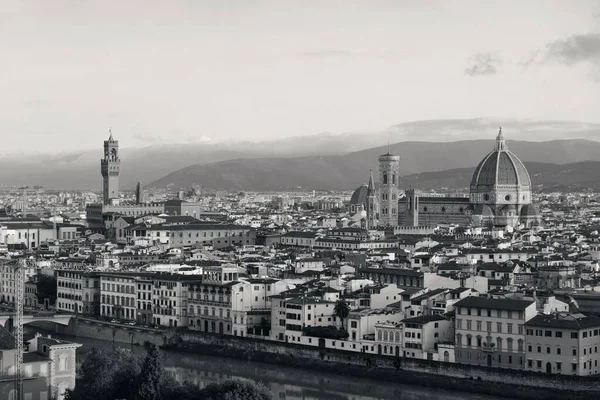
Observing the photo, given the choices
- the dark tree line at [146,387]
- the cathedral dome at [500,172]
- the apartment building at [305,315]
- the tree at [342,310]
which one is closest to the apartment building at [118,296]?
the apartment building at [305,315]

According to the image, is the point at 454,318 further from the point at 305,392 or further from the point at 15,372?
the point at 15,372

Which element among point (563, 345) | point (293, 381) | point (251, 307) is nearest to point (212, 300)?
point (251, 307)

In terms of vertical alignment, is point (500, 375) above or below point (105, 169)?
below

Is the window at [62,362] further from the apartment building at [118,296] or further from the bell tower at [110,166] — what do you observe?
the bell tower at [110,166]

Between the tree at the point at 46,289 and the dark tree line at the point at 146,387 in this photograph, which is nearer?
the dark tree line at the point at 146,387

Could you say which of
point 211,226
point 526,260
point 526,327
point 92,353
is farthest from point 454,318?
point 211,226

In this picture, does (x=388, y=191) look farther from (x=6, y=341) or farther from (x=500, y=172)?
(x=6, y=341)
